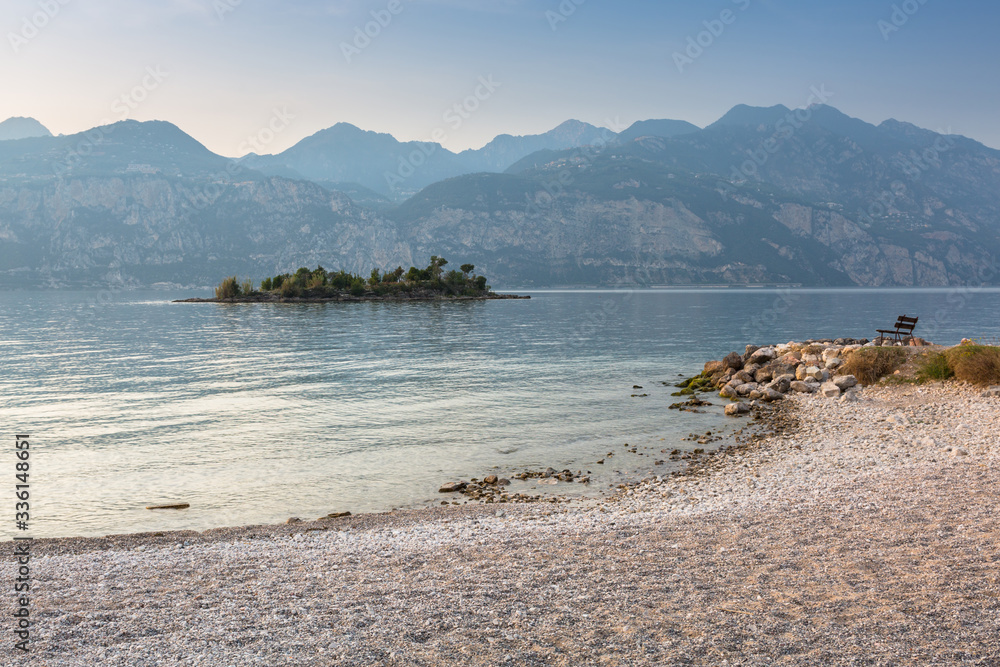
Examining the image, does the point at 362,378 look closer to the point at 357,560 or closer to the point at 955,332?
the point at 357,560

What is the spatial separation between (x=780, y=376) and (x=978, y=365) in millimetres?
8976

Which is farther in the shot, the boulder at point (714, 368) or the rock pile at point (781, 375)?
the boulder at point (714, 368)

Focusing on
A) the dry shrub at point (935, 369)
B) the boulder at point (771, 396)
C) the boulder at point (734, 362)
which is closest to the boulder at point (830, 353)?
the boulder at point (734, 362)

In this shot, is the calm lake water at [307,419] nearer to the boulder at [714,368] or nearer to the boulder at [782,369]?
the boulder at [714,368]

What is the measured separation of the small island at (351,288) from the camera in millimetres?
163000

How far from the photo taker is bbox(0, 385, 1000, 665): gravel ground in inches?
279

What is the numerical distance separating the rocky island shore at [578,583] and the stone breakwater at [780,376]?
1475 centimetres

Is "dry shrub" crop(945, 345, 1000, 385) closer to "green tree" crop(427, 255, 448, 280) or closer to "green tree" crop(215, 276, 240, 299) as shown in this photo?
"green tree" crop(427, 255, 448, 280)

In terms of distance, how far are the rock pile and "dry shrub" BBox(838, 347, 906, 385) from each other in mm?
699

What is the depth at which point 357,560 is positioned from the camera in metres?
10.6

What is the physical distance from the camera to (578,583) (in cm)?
916

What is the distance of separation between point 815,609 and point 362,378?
35.0m

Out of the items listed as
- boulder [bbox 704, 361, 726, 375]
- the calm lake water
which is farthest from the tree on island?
boulder [bbox 704, 361, 726, 375]

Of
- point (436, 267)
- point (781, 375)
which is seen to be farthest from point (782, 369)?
point (436, 267)
